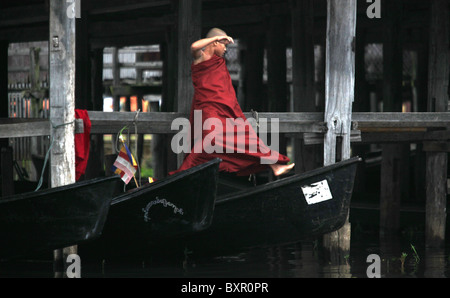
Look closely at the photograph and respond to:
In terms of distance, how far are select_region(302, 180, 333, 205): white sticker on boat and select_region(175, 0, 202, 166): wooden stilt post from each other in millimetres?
1562

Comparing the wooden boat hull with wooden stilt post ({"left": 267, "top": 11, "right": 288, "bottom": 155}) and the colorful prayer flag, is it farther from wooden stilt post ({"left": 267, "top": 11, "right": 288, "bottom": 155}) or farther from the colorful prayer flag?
wooden stilt post ({"left": 267, "top": 11, "right": 288, "bottom": 155})

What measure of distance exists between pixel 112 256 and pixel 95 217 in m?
1.11

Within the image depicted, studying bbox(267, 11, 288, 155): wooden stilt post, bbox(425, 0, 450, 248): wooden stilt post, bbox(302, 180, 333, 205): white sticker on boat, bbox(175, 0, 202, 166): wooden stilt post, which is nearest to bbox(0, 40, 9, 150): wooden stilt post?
bbox(267, 11, 288, 155): wooden stilt post

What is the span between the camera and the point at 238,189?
359 inches

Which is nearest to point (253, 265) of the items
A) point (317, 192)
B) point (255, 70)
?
point (317, 192)

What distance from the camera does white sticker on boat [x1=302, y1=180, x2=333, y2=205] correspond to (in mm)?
8422

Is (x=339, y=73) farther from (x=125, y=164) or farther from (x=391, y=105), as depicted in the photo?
(x=391, y=105)

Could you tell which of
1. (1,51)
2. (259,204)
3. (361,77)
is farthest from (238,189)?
(1,51)

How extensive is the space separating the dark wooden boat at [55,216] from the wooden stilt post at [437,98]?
13.9ft

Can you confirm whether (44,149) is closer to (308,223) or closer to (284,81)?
(284,81)

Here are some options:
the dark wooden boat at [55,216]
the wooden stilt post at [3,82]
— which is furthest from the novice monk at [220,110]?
the wooden stilt post at [3,82]

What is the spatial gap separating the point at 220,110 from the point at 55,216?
1.93 m

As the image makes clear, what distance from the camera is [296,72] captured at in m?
11.6

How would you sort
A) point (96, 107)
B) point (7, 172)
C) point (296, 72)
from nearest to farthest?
point (296, 72), point (7, 172), point (96, 107)
